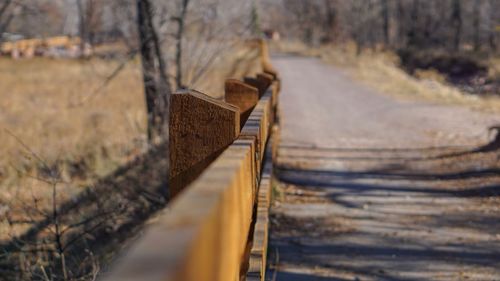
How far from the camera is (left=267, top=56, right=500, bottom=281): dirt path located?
5.10m

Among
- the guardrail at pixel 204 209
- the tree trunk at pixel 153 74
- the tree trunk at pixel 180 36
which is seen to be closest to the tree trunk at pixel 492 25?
the tree trunk at pixel 180 36

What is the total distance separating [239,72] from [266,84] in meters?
9.04

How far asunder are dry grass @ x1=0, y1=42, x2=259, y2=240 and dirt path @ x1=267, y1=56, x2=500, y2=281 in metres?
2.34

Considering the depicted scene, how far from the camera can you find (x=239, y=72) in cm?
1582

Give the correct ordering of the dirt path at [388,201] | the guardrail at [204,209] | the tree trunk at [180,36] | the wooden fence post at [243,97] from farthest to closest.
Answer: the tree trunk at [180,36], the dirt path at [388,201], the wooden fence post at [243,97], the guardrail at [204,209]

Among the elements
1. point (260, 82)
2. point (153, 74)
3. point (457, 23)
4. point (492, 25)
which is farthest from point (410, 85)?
point (457, 23)

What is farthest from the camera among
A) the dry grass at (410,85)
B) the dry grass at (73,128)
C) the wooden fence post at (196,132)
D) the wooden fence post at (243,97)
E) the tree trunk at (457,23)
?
the tree trunk at (457,23)

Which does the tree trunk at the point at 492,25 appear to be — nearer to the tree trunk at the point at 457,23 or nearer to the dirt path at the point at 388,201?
the tree trunk at the point at 457,23

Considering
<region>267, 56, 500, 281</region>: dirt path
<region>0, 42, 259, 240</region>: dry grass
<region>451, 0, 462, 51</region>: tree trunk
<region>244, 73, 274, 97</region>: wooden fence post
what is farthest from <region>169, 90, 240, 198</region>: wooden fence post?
<region>451, 0, 462, 51</region>: tree trunk

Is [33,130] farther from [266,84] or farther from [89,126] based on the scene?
[266,84]

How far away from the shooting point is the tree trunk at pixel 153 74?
1140cm

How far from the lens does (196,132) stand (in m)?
2.77

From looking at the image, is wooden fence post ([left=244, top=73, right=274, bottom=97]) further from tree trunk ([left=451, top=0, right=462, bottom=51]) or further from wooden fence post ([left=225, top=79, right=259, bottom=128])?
tree trunk ([left=451, top=0, right=462, bottom=51])

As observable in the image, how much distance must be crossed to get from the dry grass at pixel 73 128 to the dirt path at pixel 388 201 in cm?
234
